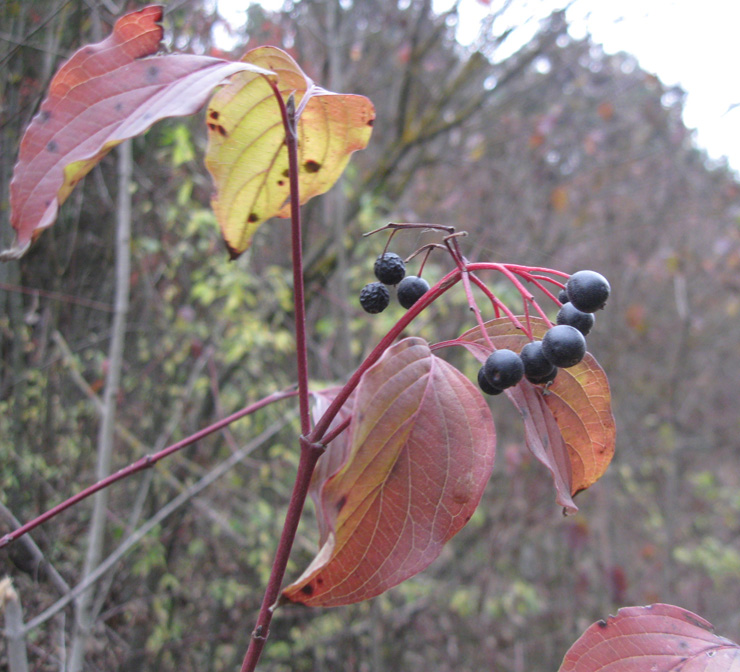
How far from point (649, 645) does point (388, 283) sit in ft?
1.76

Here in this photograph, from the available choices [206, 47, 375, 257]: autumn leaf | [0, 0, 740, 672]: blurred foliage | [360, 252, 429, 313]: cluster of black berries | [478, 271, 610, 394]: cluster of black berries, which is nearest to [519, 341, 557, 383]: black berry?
[478, 271, 610, 394]: cluster of black berries

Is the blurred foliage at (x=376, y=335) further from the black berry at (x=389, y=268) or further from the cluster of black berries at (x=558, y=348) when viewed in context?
the cluster of black berries at (x=558, y=348)

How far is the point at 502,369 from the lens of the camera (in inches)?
23.3

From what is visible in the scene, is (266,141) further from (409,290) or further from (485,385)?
(485,385)

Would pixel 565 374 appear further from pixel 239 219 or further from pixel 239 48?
pixel 239 48

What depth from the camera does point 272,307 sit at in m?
3.30

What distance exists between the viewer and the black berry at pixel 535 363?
2.06 feet

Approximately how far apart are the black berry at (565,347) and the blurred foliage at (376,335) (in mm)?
794

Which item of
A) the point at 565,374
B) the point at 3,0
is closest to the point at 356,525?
the point at 565,374

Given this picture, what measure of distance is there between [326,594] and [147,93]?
1.74 feet

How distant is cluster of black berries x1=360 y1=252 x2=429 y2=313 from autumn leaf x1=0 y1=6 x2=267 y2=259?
33 centimetres

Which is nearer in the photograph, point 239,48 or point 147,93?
point 147,93

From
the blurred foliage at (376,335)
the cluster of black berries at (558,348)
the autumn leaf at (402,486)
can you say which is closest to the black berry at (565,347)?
the cluster of black berries at (558,348)

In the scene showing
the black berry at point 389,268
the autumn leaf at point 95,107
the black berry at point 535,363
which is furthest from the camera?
the black berry at point 389,268
